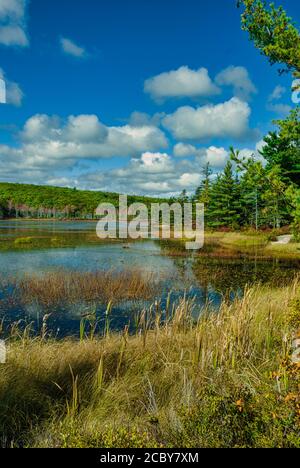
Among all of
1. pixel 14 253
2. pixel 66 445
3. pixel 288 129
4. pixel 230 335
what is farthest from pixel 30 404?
pixel 14 253

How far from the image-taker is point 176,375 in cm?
510

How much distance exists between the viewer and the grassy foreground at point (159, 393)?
2.94m

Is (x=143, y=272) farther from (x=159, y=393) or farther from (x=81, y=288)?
(x=159, y=393)

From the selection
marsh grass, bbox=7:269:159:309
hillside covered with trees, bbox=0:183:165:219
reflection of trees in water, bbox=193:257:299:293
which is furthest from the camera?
hillside covered with trees, bbox=0:183:165:219

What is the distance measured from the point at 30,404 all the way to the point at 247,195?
1882 inches

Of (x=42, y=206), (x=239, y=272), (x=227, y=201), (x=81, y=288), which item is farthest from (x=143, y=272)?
(x=42, y=206)

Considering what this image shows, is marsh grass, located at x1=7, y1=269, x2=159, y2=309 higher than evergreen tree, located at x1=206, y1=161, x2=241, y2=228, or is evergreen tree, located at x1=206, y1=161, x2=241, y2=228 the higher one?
evergreen tree, located at x1=206, y1=161, x2=241, y2=228

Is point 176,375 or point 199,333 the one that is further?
point 199,333

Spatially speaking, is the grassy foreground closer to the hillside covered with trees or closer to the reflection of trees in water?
the reflection of trees in water

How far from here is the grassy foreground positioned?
9.63 ft

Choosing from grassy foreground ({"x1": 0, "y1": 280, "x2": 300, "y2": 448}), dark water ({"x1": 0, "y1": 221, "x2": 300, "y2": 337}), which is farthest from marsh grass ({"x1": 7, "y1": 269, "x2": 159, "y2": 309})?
grassy foreground ({"x1": 0, "y1": 280, "x2": 300, "y2": 448})
